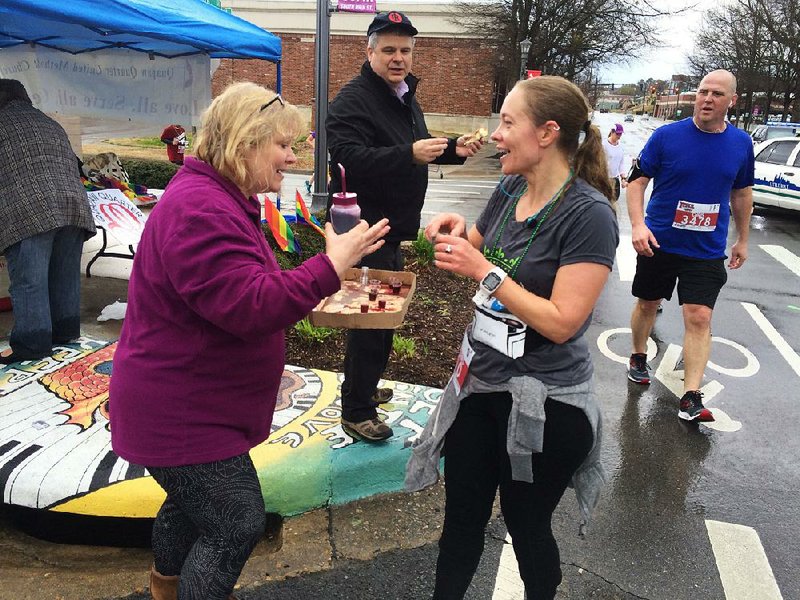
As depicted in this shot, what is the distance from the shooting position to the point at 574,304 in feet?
5.97

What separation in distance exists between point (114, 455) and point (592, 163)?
2403 mm

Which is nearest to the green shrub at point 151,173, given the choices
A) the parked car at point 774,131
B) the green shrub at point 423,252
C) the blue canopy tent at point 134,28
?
the blue canopy tent at point 134,28

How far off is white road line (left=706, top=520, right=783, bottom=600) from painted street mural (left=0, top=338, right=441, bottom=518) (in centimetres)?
145

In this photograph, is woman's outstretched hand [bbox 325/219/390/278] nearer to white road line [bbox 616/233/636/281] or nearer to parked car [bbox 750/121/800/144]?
white road line [bbox 616/233/636/281]

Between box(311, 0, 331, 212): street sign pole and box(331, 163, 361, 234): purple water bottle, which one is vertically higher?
box(311, 0, 331, 212): street sign pole

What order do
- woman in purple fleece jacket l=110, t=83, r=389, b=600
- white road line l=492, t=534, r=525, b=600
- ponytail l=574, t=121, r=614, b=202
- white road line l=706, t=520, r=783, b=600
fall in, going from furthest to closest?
white road line l=706, t=520, r=783, b=600
white road line l=492, t=534, r=525, b=600
ponytail l=574, t=121, r=614, b=202
woman in purple fleece jacket l=110, t=83, r=389, b=600

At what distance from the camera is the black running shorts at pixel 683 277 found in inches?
157

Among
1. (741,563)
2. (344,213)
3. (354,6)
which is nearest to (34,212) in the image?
(344,213)

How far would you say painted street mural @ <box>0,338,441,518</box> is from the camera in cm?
271

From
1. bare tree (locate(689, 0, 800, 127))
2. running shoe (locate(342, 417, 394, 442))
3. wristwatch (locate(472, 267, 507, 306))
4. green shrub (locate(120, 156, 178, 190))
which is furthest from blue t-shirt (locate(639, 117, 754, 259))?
bare tree (locate(689, 0, 800, 127))

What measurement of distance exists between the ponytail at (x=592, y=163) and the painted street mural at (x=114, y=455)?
5.53ft

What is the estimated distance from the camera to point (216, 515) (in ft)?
5.94

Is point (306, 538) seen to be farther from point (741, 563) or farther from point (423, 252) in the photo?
point (423, 252)

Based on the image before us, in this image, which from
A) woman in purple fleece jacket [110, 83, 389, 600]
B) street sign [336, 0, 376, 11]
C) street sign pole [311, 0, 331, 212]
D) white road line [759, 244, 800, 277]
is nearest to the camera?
woman in purple fleece jacket [110, 83, 389, 600]
